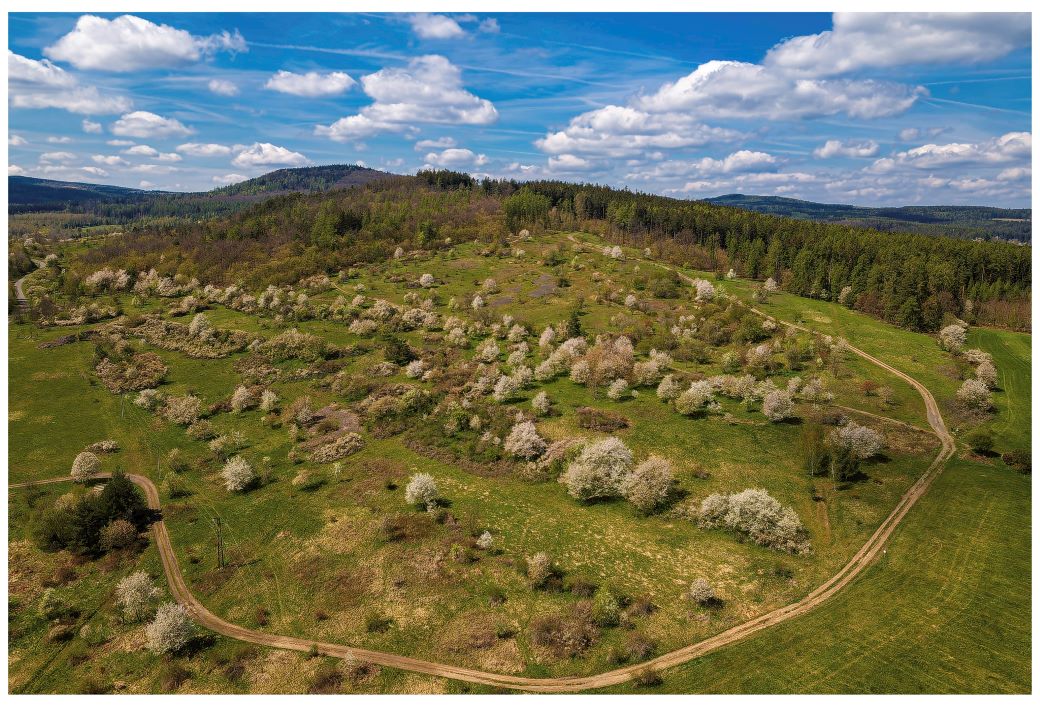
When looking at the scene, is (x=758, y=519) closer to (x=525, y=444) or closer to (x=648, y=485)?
(x=648, y=485)

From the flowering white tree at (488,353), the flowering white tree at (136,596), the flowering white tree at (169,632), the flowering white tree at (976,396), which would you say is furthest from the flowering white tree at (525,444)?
the flowering white tree at (976,396)

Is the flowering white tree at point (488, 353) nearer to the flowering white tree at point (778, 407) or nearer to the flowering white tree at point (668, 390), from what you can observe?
the flowering white tree at point (668, 390)

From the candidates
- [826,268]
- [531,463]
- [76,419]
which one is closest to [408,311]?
[76,419]

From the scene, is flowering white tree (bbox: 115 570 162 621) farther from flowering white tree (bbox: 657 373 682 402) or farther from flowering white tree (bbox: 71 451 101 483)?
flowering white tree (bbox: 657 373 682 402)

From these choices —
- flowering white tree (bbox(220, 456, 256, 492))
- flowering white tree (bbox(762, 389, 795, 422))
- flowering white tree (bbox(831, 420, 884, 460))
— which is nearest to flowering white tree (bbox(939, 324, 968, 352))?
flowering white tree (bbox(762, 389, 795, 422))

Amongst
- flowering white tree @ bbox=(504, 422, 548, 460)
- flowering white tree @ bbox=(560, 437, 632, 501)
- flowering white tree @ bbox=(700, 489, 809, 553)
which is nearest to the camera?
flowering white tree @ bbox=(700, 489, 809, 553)
